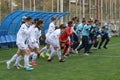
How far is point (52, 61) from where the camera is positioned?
17.0 meters

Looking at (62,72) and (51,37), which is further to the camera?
(51,37)

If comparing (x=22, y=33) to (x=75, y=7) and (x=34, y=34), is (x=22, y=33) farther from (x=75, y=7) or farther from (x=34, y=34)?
(x=75, y=7)

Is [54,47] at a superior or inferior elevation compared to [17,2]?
inferior

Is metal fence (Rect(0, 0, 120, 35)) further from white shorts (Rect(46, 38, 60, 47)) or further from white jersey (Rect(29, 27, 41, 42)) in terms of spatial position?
white jersey (Rect(29, 27, 41, 42))

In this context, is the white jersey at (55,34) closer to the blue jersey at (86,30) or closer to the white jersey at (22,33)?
the white jersey at (22,33)

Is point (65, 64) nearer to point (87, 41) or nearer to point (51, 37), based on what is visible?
point (51, 37)

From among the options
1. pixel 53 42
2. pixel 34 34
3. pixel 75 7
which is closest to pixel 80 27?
pixel 53 42

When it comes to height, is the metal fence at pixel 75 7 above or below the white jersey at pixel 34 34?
above

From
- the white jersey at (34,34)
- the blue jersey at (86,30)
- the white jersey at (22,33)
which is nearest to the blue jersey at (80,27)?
the blue jersey at (86,30)

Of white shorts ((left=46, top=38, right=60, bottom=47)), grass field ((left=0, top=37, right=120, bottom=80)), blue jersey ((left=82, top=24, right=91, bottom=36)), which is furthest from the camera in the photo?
blue jersey ((left=82, top=24, right=91, bottom=36))

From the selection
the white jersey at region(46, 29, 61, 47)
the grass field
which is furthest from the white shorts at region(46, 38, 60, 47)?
the grass field

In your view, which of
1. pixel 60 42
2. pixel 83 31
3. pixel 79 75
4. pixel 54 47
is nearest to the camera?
pixel 79 75

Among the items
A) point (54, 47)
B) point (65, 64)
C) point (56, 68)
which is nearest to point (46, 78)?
point (56, 68)

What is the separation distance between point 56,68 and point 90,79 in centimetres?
291
